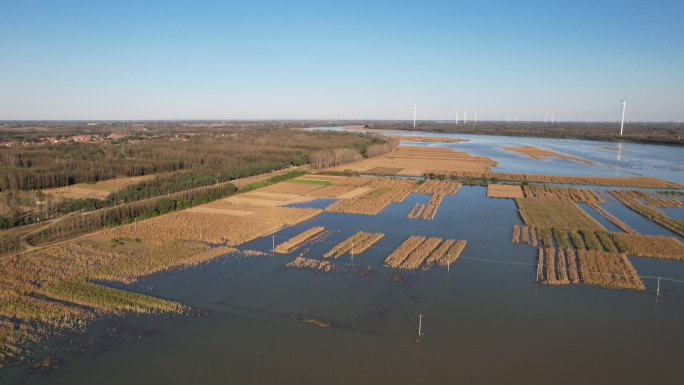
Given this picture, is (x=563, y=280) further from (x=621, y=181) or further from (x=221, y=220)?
(x=621, y=181)

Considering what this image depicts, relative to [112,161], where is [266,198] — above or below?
below

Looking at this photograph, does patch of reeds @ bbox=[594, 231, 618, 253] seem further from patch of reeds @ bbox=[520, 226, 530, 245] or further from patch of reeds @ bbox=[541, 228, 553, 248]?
patch of reeds @ bbox=[520, 226, 530, 245]

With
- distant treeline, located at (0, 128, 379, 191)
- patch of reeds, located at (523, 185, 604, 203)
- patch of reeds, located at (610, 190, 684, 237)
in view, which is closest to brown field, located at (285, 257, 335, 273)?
patch of reeds, located at (610, 190, 684, 237)

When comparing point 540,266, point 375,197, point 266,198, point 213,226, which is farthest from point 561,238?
point 266,198

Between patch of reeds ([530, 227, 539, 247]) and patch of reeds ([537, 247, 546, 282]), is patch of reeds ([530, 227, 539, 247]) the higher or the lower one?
the higher one

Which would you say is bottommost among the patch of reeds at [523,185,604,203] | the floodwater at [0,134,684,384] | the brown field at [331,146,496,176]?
the floodwater at [0,134,684,384]

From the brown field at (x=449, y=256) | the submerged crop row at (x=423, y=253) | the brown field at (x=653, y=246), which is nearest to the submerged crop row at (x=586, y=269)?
the brown field at (x=653, y=246)

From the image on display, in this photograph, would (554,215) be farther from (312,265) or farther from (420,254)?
(312,265)
